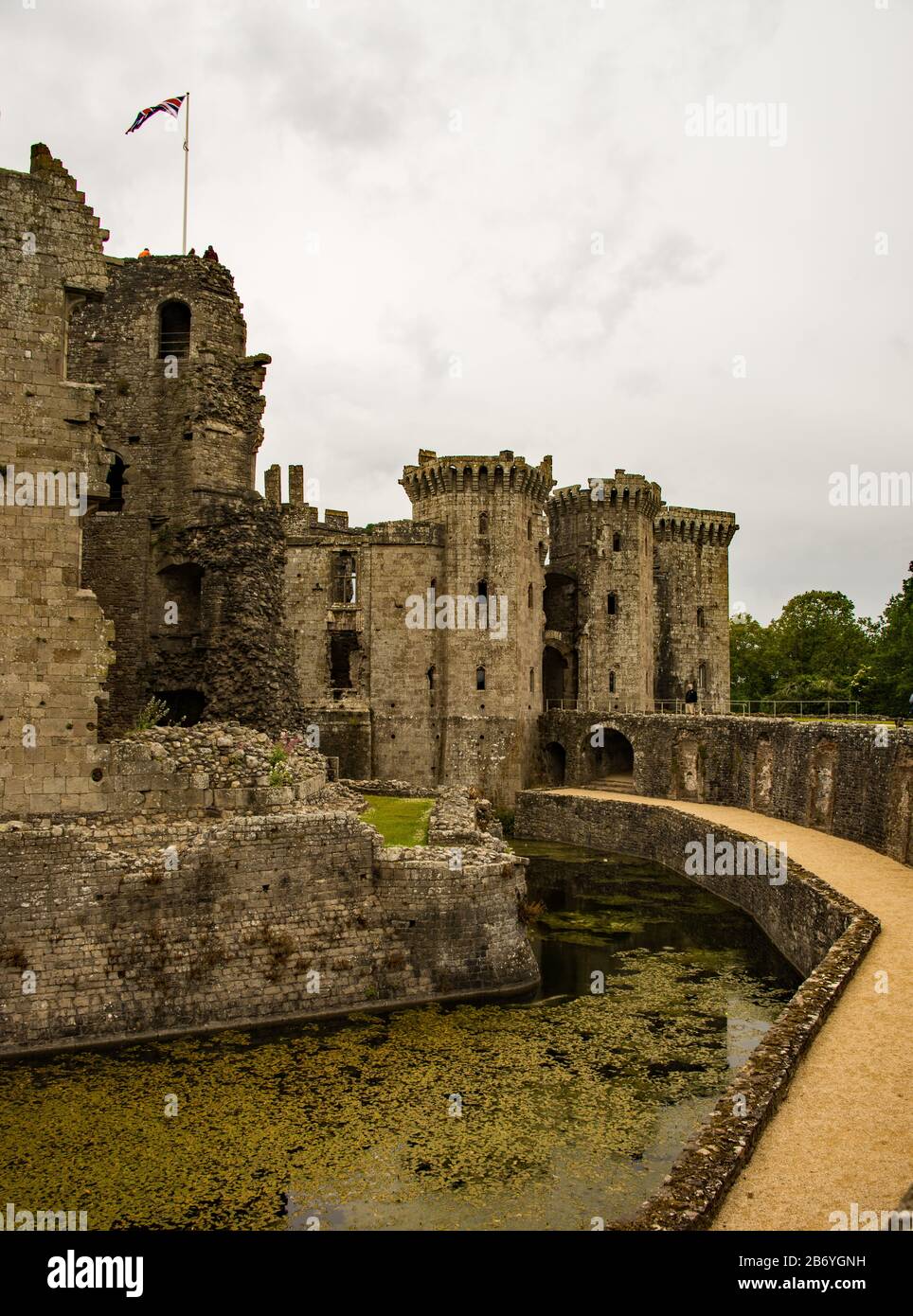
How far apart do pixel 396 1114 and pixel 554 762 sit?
28.8 metres

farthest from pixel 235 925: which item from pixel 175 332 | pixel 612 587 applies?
pixel 612 587

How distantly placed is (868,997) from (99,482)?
1114 centimetres

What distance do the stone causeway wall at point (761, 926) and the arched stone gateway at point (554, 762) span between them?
3635 mm

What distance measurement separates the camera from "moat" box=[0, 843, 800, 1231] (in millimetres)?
8859

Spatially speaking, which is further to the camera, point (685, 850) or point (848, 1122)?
point (685, 850)

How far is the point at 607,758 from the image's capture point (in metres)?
40.6

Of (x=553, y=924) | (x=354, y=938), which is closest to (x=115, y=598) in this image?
(x=354, y=938)

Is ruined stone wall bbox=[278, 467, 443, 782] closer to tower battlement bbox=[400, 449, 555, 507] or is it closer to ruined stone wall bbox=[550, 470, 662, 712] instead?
tower battlement bbox=[400, 449, 555, 507]

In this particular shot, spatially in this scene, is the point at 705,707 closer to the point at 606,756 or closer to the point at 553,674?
the point at 553,674

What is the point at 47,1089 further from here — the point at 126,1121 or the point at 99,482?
the point at 99,482

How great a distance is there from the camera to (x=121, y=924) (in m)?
12.6

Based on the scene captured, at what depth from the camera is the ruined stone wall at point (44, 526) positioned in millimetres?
12750

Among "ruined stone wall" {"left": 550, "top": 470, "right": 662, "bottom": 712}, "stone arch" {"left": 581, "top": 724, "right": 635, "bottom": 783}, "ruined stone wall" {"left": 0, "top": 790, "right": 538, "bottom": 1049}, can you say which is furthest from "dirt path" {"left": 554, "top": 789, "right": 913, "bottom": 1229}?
"ruined stone wall" {"left": 550, "top": 470, "right": 662, "bottom": 712}

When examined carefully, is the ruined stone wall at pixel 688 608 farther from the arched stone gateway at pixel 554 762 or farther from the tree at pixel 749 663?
the tree at pixel 749 663
